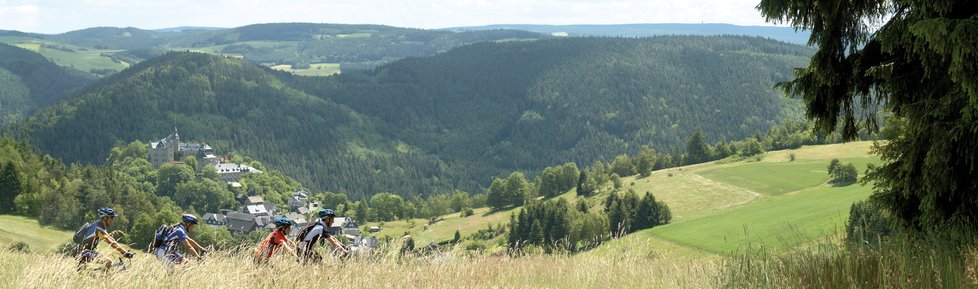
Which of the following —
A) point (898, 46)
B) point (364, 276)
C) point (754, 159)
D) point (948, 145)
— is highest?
point (898, 46)

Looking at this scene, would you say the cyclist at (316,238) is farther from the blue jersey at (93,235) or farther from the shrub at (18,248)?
the shrub at (18,248)

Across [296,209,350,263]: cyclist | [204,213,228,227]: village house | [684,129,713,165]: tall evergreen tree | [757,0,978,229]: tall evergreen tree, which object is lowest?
[204,213,228,227]: village house

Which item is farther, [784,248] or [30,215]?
[30,215]

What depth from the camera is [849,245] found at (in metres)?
8.43

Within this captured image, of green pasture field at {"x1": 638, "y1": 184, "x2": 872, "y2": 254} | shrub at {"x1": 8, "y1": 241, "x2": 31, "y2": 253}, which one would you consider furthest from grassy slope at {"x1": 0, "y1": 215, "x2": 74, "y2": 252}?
green pasture field at {"x1": 638, "y1": 184, "x2": 872, "y2": 254}

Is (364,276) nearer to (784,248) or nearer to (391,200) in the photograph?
(784,248)

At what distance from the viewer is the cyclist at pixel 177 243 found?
38.3 feet

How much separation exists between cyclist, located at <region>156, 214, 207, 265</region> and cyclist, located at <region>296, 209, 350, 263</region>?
1.35 metres

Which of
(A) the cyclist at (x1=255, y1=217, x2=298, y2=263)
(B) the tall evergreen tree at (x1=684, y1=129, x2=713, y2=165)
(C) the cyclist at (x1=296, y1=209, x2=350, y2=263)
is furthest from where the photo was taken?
(B) the tall evergreen tree at (x1=684, y1=129, x2=713, y2=165)

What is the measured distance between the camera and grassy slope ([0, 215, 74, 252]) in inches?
2260

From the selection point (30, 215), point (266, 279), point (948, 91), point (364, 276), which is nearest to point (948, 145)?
point (948, 91)

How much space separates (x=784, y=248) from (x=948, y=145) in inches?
80.2

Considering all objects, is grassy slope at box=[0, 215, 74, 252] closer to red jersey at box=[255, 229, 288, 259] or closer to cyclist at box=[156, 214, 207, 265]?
cyclist at box=[156, 214, 207, 265]

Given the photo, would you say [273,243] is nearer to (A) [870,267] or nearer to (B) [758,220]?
(A) [870,267]
